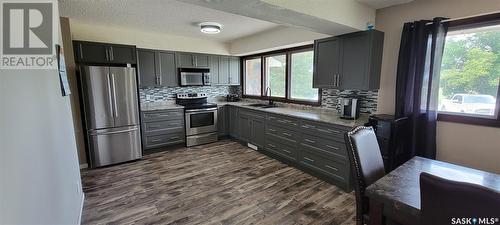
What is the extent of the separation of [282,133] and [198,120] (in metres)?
1.87

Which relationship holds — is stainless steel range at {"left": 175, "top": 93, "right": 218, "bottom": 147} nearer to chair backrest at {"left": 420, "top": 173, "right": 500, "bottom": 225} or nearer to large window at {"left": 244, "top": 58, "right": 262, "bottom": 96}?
large window at {"left": 244, "top": 58, "right": 262, "bottom": 96}

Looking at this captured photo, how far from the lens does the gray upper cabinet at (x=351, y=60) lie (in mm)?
2695

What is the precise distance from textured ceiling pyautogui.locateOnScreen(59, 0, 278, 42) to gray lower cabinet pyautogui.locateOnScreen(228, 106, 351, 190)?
160 cm

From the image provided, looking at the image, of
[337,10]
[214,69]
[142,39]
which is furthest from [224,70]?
[337,10]

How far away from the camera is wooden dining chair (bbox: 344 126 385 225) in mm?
1517

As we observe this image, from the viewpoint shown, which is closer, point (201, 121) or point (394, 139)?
point (394, 139)

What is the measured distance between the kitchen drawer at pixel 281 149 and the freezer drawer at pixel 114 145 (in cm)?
225

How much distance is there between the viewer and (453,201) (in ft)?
2.79

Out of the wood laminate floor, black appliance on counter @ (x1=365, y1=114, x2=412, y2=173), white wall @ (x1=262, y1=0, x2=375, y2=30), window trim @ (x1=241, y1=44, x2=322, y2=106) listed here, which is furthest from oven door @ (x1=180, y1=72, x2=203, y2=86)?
black appliance on counter @ (x1=365, y1=114, x2=412, y2=173)

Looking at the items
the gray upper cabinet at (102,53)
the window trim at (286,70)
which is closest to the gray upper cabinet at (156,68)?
the gray upper cabinet at (102,53)

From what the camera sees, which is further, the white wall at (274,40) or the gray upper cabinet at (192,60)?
the gray upper cabinet at (192,60)

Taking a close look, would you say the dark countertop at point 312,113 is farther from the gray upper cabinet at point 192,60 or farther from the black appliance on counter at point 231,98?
the gray upper cabinet at point 192,60

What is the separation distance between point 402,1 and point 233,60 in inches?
141

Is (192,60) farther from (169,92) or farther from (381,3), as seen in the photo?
(381,3)
